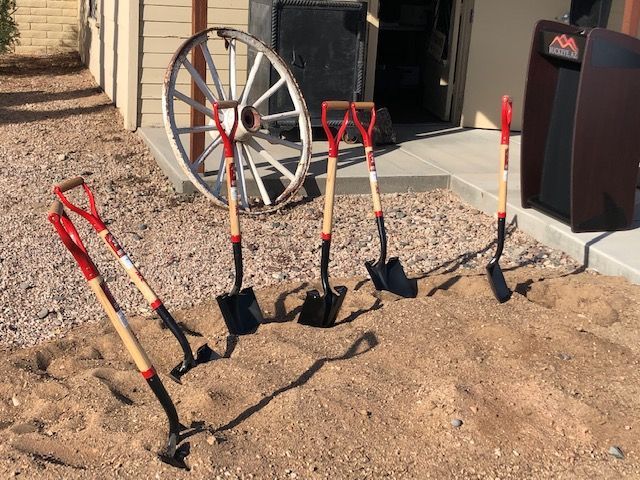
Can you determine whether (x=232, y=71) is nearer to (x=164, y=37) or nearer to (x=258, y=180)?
(x=258, y=180)

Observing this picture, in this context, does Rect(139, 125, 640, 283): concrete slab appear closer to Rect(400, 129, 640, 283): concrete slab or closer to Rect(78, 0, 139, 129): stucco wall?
Rect(400, 129, 640, 283): concrete slab

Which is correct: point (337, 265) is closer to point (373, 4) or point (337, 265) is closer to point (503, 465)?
point (503, 465)

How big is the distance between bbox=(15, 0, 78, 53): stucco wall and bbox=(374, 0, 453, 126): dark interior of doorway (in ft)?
18.4

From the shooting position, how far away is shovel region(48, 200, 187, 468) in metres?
2.92

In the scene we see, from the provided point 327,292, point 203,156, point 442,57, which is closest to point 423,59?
point 442,57

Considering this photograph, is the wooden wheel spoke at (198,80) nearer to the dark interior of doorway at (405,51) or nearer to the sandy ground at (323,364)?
the sandy ground at (323,364)

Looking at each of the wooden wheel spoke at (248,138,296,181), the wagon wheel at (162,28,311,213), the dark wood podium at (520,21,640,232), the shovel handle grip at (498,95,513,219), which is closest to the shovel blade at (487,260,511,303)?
the shovel handle grip at (498,95,513,219)

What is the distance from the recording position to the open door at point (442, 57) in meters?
9.16

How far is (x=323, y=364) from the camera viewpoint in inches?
157

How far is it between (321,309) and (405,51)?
726 cm

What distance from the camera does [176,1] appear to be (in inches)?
→ 313

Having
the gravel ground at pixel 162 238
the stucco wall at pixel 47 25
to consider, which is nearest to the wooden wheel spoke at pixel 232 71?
the gravel ground at pixel 162 238

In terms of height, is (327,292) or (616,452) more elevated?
(327,292)

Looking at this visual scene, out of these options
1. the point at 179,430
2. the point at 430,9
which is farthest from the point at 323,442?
the point at 430,9
